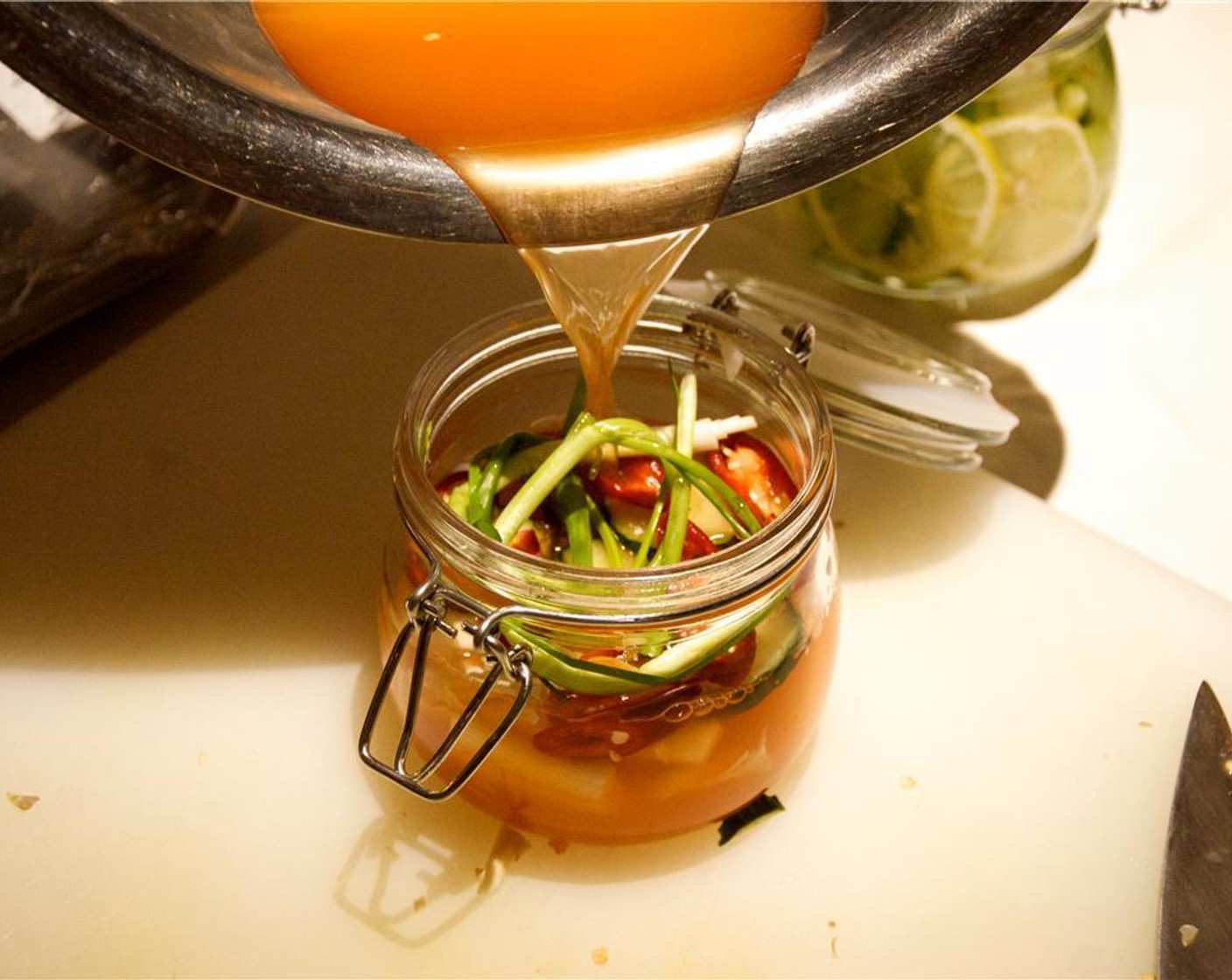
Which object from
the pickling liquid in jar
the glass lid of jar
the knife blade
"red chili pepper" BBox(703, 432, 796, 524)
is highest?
the pickling liquid in jar

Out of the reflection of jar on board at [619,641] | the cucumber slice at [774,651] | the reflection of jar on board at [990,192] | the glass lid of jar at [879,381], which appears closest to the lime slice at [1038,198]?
the reflection of jar on board at [990,192]

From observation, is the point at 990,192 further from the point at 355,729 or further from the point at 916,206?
the point at 355,729

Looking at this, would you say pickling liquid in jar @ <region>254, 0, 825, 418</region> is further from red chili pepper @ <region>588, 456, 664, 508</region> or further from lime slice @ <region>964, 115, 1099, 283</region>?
lime slice @ <region>964, 115, 1099, 283</region>

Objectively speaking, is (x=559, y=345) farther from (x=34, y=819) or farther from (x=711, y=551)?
(x=34, y=819)

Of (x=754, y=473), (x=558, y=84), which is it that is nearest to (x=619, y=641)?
(x=754, y=473)

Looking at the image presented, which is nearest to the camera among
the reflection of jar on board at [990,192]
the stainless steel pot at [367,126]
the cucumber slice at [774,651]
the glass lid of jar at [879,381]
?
the stainless steel pot at [367,126]

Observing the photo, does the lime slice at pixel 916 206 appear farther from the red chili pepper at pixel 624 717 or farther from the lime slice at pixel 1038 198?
the red chili pepper at pixel 624 717

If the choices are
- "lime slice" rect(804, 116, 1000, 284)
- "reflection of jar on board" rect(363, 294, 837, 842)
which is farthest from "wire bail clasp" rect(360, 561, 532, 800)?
"lime slice" rect(804, 116, 1000, 284)
